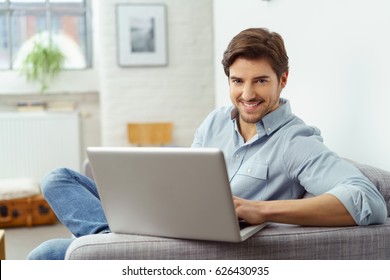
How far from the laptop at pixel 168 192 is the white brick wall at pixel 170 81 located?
10.6 feet

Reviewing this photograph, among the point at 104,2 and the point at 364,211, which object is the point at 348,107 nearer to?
the point at 364,211

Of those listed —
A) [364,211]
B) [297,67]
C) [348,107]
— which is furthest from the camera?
[297,67]

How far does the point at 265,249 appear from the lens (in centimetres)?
133

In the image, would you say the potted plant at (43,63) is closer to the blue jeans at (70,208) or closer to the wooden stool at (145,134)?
the wooden stool at (145,134)

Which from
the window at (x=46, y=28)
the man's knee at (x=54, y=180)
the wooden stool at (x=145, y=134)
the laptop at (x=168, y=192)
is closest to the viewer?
the laptop at (x=168, y=192)

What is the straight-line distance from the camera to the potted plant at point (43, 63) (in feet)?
15.1

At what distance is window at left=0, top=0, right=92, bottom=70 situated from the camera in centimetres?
478

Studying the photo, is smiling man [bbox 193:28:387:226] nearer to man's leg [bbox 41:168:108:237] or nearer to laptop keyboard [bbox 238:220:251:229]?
laptop keyboard [bbox 238:220:251:229]

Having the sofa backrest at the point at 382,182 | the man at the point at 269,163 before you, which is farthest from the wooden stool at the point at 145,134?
the sofa backrest at the point at 382,182

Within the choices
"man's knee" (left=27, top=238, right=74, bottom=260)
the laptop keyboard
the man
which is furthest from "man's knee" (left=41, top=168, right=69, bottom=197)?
the laptop keyboard

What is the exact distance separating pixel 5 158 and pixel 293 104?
2.68m

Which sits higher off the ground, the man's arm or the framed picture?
the framed picture
